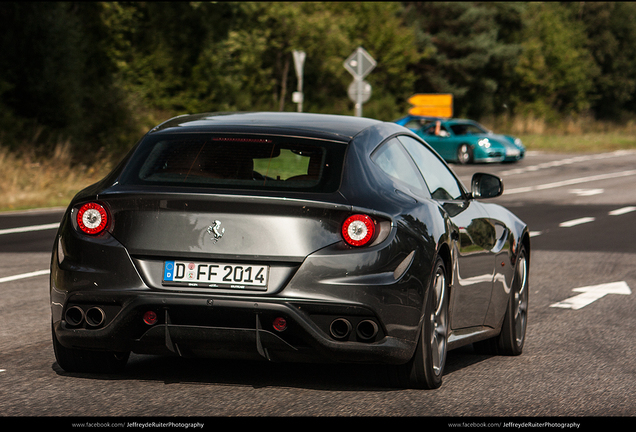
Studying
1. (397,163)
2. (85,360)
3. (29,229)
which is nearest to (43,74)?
(29,229)

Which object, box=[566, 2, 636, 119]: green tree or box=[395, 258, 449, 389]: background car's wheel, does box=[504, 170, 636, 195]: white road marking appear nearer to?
box=[395, 258, 449, 389]: background car's wheel

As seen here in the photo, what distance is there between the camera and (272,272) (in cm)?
520

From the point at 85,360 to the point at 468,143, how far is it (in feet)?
103

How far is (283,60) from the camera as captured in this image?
47.0 meters

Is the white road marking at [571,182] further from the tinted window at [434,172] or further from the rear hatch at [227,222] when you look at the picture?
the rear hatch at [227,222]

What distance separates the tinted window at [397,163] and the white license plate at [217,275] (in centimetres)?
96

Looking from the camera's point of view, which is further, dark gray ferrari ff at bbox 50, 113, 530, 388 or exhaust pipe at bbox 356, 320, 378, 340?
exhaust pipe at bbox 356, 320, 378, 340

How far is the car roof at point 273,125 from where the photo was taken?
5.75 metres

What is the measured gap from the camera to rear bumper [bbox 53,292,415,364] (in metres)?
5.18

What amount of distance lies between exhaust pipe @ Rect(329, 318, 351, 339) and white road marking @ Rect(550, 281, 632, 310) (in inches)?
180

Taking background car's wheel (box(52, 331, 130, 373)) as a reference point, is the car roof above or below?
above

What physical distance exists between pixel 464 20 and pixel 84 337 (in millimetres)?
59949

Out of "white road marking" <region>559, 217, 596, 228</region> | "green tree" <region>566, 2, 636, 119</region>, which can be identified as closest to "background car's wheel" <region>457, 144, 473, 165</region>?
"white road marking" <region>559, 217, 596, 228</region>

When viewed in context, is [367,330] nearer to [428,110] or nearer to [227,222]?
[227,222]
